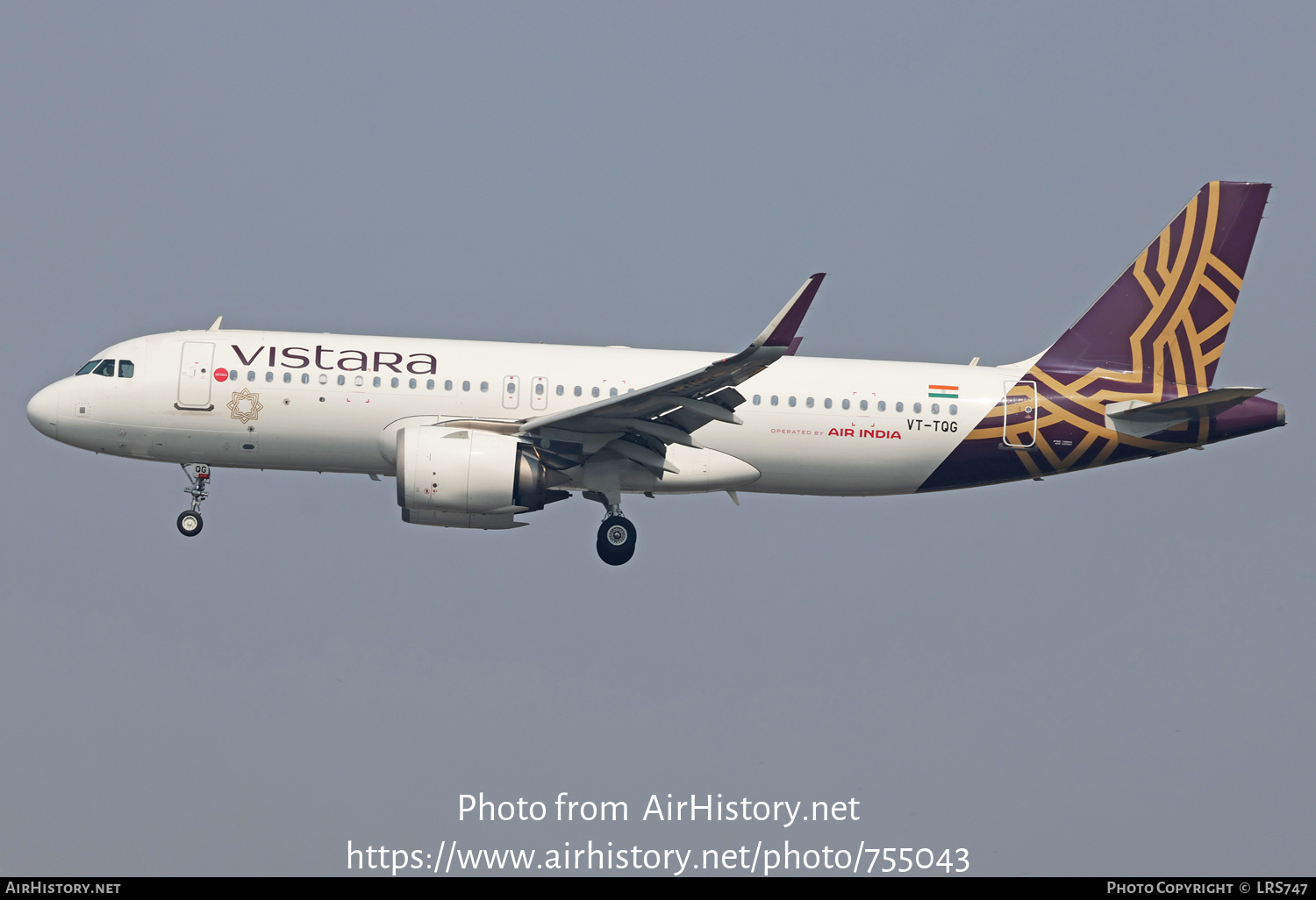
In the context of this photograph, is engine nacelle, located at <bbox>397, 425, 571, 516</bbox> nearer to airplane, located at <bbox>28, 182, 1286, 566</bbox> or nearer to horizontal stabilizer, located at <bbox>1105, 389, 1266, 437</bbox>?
airplane, located at <bbox>28, 182, 1286, 566</bbox>

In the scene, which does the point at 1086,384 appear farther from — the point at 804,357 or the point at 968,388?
the point at 804,357

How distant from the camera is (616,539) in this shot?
30938 mm

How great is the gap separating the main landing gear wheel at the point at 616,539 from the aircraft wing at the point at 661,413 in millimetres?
1324

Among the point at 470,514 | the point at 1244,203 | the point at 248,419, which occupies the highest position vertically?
the point at 1244,203

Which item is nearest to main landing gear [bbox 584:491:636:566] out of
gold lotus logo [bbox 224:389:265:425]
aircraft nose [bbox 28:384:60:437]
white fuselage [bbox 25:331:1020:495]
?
white fuselage [bbox 25:331:1020:495]

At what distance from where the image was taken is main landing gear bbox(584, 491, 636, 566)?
30922mm

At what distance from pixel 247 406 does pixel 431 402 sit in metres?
3.68

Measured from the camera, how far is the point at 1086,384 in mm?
32438

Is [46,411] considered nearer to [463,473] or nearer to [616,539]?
[463,473]

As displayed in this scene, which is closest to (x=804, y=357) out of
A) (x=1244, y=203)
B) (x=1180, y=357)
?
(x=1180, y=357)

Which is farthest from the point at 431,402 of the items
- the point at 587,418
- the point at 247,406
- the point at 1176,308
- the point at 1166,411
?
Answer: the point at 1176,308

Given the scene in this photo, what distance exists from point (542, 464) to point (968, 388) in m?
9.12

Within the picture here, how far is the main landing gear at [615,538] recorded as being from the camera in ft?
101

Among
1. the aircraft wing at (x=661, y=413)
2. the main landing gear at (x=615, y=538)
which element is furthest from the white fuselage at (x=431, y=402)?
the main landing gear at (x=615, y=538)
